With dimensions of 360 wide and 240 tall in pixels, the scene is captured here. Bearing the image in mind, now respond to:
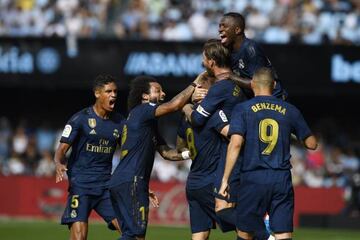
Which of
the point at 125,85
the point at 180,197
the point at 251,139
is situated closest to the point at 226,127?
the point at 251,139

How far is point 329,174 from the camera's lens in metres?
24.8

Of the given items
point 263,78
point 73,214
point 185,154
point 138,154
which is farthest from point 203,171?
point 73,214

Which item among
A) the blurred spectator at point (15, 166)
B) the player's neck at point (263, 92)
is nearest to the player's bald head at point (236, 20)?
the player's neck at point (263, 92)

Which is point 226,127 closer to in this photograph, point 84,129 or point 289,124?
point 289,124

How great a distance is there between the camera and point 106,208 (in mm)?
12672

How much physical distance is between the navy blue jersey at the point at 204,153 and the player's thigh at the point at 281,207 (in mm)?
1127

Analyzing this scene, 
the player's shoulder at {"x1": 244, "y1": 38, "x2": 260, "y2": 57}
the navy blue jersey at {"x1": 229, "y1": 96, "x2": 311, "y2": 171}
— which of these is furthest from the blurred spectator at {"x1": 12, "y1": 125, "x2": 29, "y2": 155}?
the navy blue jersey at {"x1": 229, "y1": 96, "x2": 311, "y2": 171}

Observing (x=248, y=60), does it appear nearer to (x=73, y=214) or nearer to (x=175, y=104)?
(x=175, y=104)

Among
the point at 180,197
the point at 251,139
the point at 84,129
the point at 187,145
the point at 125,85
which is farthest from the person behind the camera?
the point at 125,85

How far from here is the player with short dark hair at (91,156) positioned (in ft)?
41.3

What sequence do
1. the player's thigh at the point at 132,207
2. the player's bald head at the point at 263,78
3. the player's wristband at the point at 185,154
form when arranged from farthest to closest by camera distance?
1. the player's wristband at the point at 185,154
2. the player's thigh at the point at 132,207
3. the player's bald head at the point at 263,78

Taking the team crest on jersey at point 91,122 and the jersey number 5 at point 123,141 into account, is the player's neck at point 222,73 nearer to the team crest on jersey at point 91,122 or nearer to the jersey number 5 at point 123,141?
the jersey number 5 at point 123,141

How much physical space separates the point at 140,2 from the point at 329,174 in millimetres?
6024

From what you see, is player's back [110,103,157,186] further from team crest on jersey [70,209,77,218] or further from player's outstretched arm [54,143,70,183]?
team crest on jersey [70,209,77,218]
